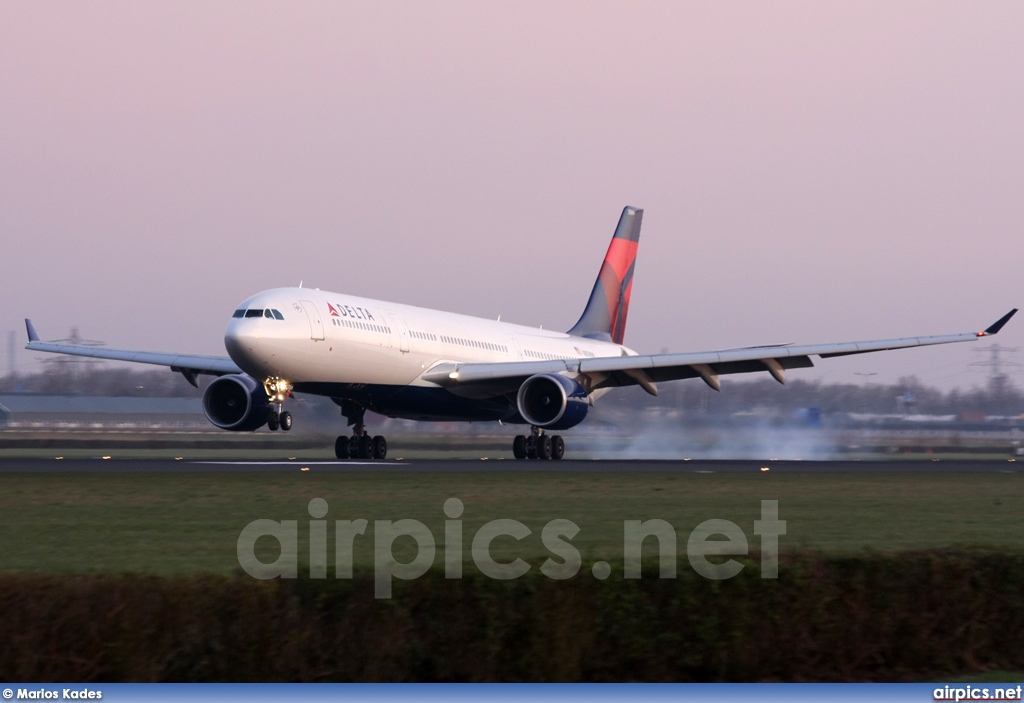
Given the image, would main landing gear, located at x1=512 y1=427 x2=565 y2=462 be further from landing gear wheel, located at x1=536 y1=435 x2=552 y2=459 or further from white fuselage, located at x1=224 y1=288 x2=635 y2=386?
white fuselage, located at x1=224 y1=288 x2=635 y2=386

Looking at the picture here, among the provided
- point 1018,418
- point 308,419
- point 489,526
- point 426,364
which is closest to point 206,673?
point 489,526

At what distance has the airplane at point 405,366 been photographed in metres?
33.1

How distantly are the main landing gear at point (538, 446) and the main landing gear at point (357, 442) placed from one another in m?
4.00

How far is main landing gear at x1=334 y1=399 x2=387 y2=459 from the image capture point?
126ft

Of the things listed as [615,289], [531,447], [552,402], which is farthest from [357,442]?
[615,289]

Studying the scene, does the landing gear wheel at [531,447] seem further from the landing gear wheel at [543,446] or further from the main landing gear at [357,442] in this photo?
the main landing gear at [357,442]

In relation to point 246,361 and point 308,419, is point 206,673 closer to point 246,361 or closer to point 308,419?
point 246,361

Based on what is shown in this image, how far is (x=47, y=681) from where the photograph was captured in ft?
24.8

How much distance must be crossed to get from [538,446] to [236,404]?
28.4 feet

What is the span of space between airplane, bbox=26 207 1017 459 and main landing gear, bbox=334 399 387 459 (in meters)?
0.03

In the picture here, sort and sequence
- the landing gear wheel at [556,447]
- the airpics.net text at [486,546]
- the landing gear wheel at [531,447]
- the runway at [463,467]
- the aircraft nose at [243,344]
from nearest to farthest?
1. the airpics.net text at [486,546]
2. the runway at [463,467]
3. the aircraft nose at [243,344]
4. the landing gear wheel at [531,447]
5. the landing gear wheel at [556,447]

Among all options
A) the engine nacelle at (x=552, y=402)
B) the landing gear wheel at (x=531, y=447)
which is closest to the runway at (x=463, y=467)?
the engine nacelle at (x=552, y=402)

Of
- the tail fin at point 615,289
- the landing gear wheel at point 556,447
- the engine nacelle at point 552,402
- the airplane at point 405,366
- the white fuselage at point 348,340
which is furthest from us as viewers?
the tail fin at point 615,289

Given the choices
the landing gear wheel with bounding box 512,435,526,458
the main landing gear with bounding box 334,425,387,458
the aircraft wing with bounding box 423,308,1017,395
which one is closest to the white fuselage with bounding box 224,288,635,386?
the aircraft wing with bounding box 423,308,1017,395
